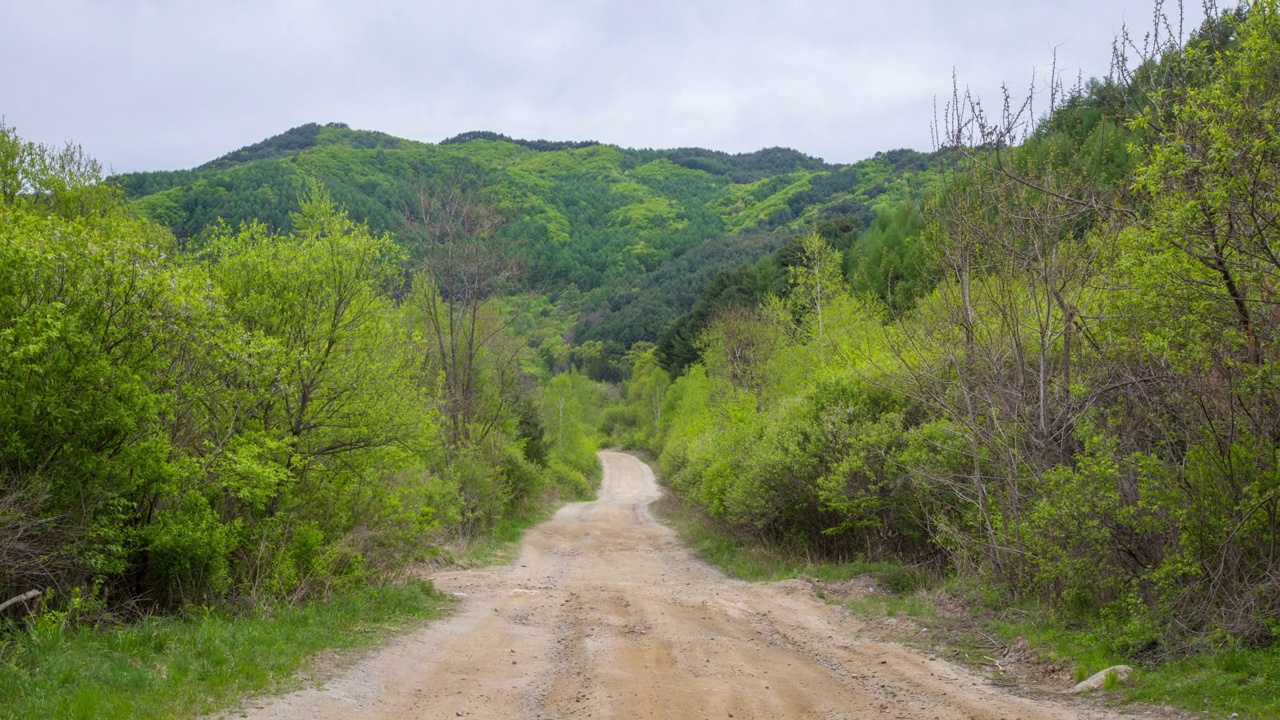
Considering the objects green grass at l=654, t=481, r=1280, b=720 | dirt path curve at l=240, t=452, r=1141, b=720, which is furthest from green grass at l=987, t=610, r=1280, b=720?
dirt path curve at l=240, t=452, r=1141, b=720

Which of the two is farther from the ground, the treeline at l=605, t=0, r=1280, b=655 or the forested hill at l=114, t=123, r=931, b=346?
the forested hill at l=114, t=123, r=931, b=346

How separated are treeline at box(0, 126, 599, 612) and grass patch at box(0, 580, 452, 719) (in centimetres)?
58

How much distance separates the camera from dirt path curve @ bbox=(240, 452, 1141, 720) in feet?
25.2

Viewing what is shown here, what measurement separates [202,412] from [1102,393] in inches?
486

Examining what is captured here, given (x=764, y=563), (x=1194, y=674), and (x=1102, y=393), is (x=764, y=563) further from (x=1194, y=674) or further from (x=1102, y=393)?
(x=1194, y=674)

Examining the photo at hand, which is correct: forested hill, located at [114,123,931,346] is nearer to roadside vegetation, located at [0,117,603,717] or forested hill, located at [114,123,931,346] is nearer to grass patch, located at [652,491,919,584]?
grass patch, located at [652,491,919,584]

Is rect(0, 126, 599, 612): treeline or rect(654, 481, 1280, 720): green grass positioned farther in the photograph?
rect(0, 126, 599, 612): treeline

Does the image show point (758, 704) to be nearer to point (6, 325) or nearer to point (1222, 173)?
point (1222, 173)

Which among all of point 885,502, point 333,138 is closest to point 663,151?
point 333,138

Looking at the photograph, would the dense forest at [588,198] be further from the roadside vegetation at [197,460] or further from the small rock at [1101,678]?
the small rock at [1101,678]

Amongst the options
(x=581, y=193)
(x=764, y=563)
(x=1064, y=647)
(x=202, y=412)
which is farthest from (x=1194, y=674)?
(x=581, y=193)

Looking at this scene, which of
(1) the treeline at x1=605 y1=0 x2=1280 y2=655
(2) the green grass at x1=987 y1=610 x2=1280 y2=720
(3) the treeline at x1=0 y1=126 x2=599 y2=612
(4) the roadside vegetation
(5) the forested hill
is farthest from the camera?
(5) the forested hill

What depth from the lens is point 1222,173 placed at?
7258 millimetres

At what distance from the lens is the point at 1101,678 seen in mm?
8102
